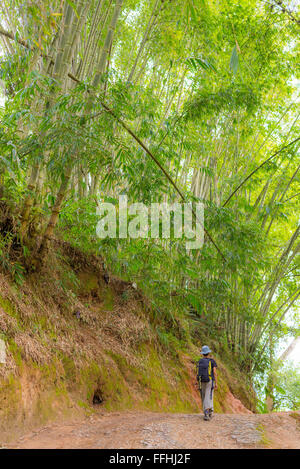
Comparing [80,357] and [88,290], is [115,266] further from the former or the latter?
[80,357]

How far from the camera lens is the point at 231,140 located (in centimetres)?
712

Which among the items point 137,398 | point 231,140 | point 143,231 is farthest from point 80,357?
point 231,140

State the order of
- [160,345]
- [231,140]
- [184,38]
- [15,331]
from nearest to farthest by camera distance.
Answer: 1. [15,331]
2. [160,345]
3. [184,38]
4. [231,140]

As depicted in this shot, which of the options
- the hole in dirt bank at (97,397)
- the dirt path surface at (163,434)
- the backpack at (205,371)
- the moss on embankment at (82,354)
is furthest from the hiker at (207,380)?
the hole in dirt bank at (97,397)

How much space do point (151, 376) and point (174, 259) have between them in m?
1.56

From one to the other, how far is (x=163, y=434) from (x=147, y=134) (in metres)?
3.03

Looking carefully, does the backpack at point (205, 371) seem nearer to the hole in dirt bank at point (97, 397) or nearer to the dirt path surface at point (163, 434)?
the dirt path surface at point (163, 434)

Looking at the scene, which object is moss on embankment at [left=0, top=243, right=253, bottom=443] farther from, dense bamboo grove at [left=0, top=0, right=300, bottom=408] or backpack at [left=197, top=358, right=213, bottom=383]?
backpack at [left=197, top=358, right=213, bottom=383]

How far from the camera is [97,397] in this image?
3846mm

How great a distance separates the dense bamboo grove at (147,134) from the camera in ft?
10.5

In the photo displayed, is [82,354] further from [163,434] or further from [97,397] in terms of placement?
[163,434]

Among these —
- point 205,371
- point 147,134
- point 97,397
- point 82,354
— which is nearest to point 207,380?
point 205,371

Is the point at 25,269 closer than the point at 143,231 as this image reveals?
Yes

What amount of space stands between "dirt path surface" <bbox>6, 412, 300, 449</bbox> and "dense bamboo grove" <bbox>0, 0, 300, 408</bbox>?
152 cm
